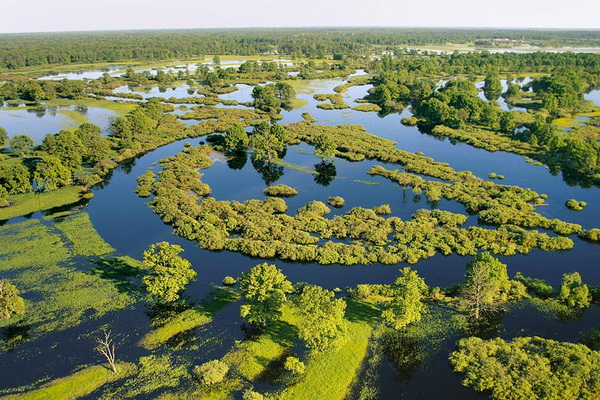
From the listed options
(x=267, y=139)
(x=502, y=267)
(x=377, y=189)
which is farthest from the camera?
(x=267, y=139)

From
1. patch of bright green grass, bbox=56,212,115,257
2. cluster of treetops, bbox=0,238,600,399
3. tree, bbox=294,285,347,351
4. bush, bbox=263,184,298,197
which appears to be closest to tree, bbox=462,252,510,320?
cluster of treetops, bbox=0,238,600,399

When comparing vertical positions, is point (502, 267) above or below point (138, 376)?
above

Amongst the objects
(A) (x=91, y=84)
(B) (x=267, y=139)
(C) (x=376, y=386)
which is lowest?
(C) (x=376, y=386)

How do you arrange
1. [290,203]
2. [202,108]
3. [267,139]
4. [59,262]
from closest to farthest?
[59,262] → [290,203] → [267,139] → [202,108]

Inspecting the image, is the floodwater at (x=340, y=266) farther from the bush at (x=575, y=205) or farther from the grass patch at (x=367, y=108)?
the grass patch at (x=367, y=108)

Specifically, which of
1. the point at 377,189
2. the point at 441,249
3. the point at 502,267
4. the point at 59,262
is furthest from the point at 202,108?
the point at 502,267

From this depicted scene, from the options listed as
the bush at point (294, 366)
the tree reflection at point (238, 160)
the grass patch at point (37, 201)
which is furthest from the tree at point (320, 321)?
the tree reflection at point (238, 160)

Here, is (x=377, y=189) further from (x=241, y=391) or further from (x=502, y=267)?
(x=241, y=391)
